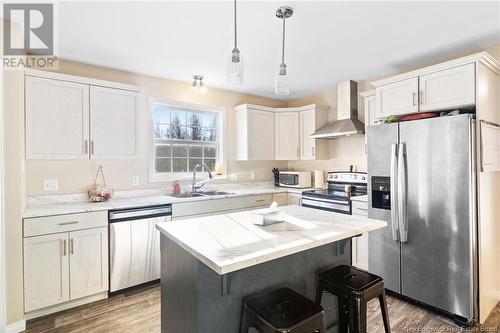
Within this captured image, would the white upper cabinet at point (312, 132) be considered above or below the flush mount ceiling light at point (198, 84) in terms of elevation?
below

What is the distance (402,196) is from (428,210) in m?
0.24

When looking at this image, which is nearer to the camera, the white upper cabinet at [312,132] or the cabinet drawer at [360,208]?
the cabinet drawer at [360,208]

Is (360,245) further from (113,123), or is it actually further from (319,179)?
(113,123)

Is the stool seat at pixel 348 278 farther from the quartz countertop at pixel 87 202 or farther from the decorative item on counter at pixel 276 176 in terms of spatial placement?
the decorative item on counter at pixel 276 176

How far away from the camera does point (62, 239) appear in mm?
2396

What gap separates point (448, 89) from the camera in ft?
7.91

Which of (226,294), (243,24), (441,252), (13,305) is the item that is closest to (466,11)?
(243,24)

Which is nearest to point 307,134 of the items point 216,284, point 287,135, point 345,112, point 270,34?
point 287,135

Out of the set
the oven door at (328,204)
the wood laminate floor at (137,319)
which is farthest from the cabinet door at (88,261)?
the oven door at (328,204)

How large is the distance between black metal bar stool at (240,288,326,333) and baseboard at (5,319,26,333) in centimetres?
199

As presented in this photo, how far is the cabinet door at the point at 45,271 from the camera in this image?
7.38 ft

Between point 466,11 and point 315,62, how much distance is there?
1388 mm

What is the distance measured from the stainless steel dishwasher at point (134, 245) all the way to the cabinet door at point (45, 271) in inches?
15.4

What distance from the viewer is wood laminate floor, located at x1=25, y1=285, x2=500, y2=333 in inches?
85.9
